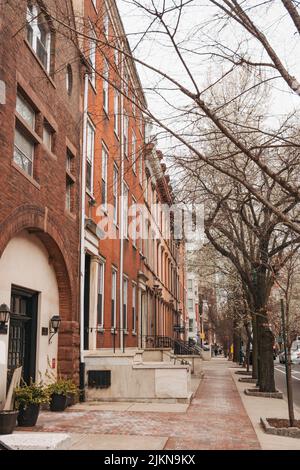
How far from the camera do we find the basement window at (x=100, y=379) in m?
14.3

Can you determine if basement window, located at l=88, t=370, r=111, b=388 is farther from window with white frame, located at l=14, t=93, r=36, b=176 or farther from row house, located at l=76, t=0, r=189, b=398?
window with white frame, located at l=14, t=93, r=36, b=176

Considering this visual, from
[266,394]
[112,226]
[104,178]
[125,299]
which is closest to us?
[266,394]

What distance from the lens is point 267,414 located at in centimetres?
1287

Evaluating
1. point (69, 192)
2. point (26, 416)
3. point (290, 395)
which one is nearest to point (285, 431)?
point (290, 395)

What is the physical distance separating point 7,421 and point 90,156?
9.76 m

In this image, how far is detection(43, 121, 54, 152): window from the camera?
42.0ft

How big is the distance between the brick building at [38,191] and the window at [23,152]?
0.8 inches

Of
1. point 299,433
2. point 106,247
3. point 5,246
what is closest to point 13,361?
point 5,246

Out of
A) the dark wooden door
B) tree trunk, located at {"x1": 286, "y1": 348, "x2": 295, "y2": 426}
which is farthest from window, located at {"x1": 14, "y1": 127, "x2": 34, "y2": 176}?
tree trunk, located at {"x1": 286, "y1": 348, "x2": 295, "y2": 426}

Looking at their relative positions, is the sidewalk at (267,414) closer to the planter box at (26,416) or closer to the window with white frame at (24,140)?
the planter box at (26,416)

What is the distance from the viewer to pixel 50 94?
1291 cm

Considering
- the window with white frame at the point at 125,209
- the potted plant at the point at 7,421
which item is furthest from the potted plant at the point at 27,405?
the window with white frame at the point at 125,209

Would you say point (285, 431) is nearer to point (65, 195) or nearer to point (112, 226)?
point (65, 195)
